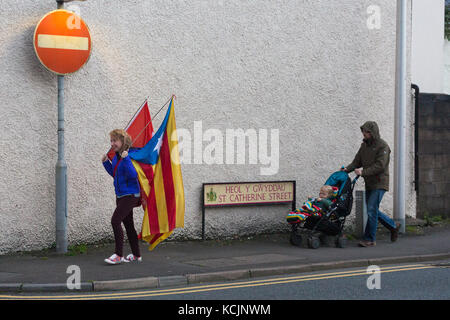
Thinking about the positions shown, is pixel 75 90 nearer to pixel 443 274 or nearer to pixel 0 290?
pixel 0 290

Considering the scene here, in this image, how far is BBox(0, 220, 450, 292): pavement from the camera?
8461mm

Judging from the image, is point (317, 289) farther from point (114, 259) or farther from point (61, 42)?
point (61, 42)

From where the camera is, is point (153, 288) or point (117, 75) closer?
point (153, 288)

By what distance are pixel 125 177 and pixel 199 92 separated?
9.27ft

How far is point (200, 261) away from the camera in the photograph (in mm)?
9961

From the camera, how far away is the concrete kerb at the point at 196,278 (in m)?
8.10

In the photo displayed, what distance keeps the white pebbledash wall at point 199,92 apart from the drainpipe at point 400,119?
Answer: 0.68 m

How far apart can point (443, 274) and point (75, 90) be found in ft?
19.5

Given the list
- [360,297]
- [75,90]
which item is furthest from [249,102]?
[360,297]

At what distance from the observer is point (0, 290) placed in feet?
26.4
